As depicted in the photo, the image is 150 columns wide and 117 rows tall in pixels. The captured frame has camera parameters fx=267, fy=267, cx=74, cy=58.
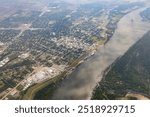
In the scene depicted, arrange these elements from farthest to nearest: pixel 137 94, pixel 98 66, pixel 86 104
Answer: pixel 98 66 < pixel 137 94 < pixel 86 104

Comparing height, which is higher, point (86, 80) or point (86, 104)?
point (86, 104)

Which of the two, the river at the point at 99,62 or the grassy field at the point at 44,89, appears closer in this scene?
the grassy field at the point at 44,89

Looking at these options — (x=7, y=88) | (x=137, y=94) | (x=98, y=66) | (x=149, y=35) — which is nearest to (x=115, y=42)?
(x=149, y=35)

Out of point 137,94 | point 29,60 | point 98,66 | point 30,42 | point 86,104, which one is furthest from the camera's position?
point 30,42

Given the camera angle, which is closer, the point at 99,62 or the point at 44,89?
the point at 44,89

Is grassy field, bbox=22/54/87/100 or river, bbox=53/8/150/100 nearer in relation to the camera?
grassy field, bbox=22/54/87/100

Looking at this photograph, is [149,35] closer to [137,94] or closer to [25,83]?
[137,94]

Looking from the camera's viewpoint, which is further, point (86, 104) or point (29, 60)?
point (29, 60)
